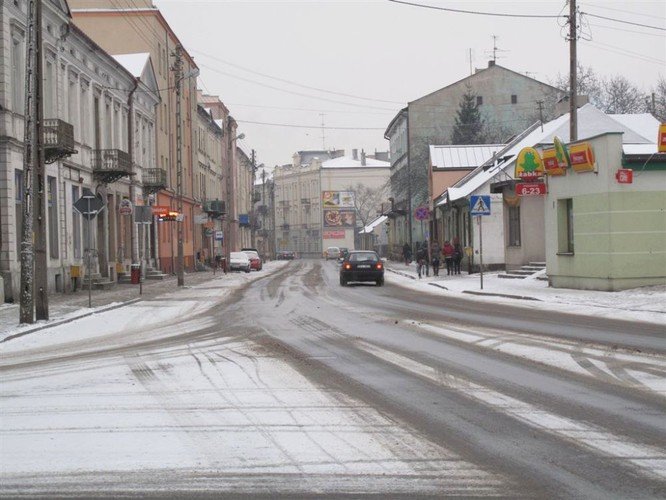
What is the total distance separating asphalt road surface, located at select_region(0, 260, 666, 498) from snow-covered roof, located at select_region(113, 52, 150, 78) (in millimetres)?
34797

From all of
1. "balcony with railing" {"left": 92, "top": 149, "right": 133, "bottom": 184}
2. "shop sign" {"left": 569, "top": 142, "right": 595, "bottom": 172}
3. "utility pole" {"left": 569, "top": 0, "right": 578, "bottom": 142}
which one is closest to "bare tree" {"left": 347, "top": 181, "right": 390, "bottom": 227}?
"balcony with railing" {"left": 92, "top": 149, "right": 133, "bottom": 184}

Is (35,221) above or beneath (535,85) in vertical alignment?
beneath

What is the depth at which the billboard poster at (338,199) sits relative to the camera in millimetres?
129500

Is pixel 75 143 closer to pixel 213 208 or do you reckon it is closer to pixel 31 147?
pixel 31 147

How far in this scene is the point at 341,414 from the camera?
28.0 ft

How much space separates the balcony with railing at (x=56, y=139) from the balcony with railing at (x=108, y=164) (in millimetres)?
7531

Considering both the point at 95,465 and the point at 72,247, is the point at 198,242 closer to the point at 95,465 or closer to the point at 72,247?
the point at 72,247

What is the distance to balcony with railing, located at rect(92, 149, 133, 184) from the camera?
Answer: 39.4 metres

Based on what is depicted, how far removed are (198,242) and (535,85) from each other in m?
30.2

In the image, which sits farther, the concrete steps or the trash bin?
the trash bin

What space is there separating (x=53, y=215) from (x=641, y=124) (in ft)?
87.8

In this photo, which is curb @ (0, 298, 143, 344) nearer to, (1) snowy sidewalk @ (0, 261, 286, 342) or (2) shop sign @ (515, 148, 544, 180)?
(1) snowy sidewalk @ (0, 261, 286, 342)

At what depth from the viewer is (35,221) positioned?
754 inches

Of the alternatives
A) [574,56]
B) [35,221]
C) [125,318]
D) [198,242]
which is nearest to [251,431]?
[35,221]
